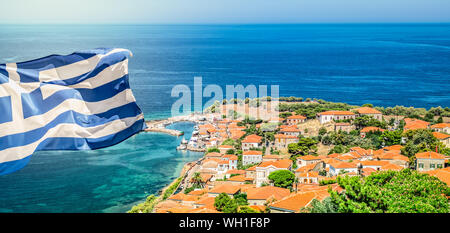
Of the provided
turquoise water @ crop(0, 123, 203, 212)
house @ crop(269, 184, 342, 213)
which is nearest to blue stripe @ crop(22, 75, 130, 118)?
house @ crop(269, 184, 342, 213)

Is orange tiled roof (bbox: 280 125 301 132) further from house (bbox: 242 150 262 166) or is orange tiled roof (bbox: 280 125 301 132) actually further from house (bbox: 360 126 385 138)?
house (bbox: 242 150 262 166)

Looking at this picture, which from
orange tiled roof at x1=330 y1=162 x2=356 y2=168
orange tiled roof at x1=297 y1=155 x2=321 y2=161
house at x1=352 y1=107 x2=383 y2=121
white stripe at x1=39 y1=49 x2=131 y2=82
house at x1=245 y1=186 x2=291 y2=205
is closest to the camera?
white stripe at x1=39 y1=49 x2=131 y2=82

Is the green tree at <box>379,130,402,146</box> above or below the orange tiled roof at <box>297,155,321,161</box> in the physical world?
above

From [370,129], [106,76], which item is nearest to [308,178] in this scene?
[370,129]

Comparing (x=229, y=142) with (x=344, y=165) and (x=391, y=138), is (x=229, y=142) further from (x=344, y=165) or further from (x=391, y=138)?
(x=391, y=138)

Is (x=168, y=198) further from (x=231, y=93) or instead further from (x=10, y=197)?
(x=231, y=93)

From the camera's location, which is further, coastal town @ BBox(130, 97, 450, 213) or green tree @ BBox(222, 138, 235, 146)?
green tree @ BBox(222, 138, 235, 146)

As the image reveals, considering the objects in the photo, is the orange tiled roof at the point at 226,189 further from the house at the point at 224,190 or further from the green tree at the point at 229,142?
the green tree at the point at 229,142
